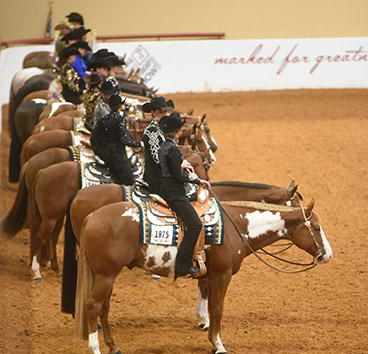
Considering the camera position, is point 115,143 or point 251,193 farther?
point 115,143

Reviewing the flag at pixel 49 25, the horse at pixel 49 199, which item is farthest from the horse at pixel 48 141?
the flag at pixel 49 25

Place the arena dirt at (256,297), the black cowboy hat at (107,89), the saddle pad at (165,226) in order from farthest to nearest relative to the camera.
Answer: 1. the black cowboy hat at (107,89)
2. the arena dirt at (256,297)
3. the saddle pad at (165,226)

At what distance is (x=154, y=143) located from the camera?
24.8 feet

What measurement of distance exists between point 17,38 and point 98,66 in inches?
474

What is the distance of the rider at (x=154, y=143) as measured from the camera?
7.55 metres

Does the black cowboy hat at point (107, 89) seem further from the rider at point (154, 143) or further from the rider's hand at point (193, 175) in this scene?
the rider's hand at point (193, 175)

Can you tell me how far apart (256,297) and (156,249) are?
2568mm

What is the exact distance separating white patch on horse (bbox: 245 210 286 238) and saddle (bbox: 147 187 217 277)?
0.47 m

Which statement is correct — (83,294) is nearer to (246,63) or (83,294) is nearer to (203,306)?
(203,306)

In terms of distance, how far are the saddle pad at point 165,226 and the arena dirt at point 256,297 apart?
4.46ft

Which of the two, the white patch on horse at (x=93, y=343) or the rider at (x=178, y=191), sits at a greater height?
the rider at (x=178, y=191)

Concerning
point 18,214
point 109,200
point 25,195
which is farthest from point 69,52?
point 109,200

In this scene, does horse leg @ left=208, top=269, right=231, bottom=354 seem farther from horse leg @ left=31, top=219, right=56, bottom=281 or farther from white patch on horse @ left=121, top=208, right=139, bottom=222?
horse leg @ left=31, top=219, right=56, bottom=281

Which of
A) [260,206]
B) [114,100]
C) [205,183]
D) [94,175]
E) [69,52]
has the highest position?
[69,52]
